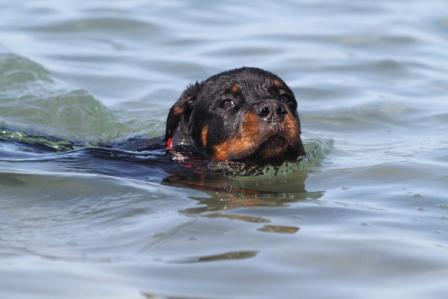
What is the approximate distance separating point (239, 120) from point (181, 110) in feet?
2.95

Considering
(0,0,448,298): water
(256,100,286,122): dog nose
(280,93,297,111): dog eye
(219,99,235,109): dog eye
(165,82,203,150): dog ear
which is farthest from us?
(165,82,203,150): dog ear

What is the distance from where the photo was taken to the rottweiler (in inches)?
273

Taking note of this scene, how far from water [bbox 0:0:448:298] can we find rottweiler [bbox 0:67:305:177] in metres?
0.25

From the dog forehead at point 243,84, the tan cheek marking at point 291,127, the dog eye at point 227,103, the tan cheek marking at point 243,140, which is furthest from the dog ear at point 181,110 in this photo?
the tan cheek marking at point 291,127

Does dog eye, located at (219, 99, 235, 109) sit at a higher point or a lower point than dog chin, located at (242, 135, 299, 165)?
higher

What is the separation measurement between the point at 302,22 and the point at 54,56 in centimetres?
411

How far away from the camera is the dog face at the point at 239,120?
691 centimetres

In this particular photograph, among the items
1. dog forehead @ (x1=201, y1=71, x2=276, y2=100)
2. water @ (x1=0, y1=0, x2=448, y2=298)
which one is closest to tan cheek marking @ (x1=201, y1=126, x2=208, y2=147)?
dog forehead @ (x1=201, y1=71, x2=276, y2=100)

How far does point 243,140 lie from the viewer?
6996mm

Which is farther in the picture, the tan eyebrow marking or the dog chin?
the tan eyebrow marking

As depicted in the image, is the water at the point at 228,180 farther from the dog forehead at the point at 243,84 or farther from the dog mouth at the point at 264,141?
the dog forehead at the point at 243,84

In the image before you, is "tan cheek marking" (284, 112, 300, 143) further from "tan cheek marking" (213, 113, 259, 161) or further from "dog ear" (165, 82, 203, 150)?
"dog ear" (165, 82, 203, 150)

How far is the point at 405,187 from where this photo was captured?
7137mm

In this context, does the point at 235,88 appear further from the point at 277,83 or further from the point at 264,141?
the point at 264,141
